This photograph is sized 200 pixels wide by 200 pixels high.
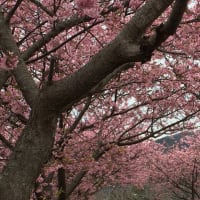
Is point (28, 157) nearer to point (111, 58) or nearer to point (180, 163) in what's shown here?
point (111, 58)

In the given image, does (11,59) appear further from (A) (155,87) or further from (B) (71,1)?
(A) (155,87)

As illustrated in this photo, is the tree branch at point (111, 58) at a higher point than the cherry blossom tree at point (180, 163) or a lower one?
lower

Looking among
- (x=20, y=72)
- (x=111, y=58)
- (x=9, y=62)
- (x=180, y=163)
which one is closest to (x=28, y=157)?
(x=9, y=62)

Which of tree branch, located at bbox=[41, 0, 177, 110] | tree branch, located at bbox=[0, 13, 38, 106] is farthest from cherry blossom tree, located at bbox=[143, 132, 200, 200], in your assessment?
tree branch, located at bbox=[41, 0, 177, 110]

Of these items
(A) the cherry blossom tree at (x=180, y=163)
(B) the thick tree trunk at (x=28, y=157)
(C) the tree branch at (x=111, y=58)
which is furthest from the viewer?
(A) the cherry blossom tree at (x=180, y=163)

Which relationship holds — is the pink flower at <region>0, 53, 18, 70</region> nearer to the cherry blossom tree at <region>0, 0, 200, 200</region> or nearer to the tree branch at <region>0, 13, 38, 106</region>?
the cherry blossom tree at <region>0, 0, 200, 200</region>

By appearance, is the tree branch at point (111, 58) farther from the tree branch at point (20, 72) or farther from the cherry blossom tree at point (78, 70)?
the tree branch at point (20, 72)

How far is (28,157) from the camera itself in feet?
14.1

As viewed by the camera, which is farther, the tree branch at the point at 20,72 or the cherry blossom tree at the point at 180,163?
the cherry blossom tree at the point at 180,163

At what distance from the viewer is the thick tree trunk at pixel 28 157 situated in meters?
4.21

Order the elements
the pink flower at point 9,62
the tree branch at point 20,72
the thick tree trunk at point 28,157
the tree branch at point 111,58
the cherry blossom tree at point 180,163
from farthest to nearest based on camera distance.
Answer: the cherry blossom tree at point 180,163 < the tree branch at point 20,72 < the thick tree trunk at point 28,157 < the pink flower at point 9,62 < the tree branch at point 111,58

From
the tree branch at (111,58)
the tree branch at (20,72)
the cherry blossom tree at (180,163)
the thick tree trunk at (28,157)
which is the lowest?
the thick tree trunk at (28,157)

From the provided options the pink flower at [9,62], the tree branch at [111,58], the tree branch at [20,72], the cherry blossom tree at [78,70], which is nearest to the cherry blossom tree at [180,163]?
the cherry blossom tree at [78,70]

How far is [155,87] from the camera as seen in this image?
34.2 ft
